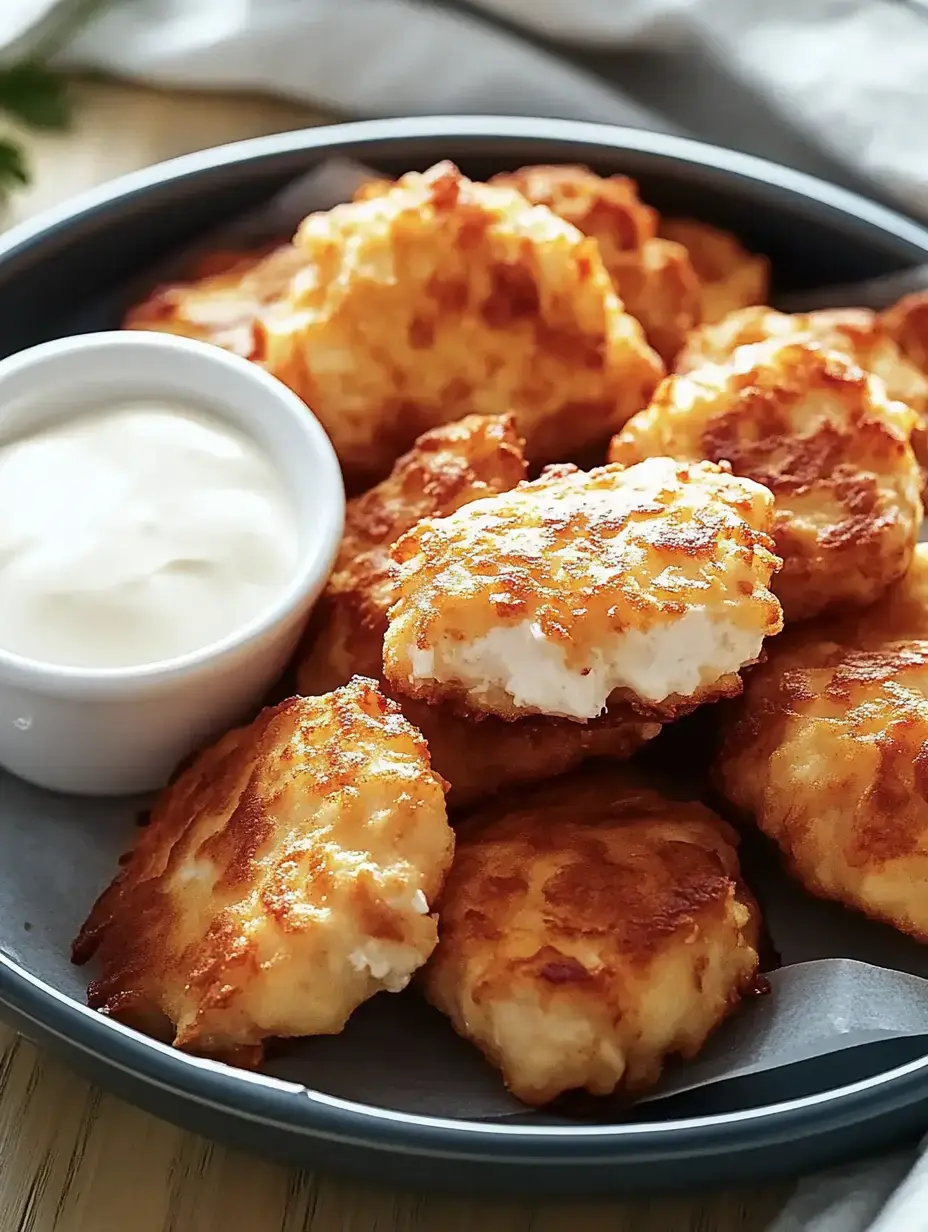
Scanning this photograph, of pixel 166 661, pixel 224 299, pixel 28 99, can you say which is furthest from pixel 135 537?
pixel 28 99

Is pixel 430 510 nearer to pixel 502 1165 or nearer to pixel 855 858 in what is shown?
pixel 855 858

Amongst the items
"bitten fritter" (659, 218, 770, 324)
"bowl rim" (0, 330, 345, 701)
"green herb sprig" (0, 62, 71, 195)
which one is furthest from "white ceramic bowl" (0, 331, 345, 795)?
"green herb sprig" (0, 62, 71, 195)

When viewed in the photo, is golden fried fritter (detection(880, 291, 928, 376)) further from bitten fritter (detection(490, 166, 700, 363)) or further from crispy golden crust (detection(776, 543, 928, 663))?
crispy golden crust (detection(776, 543, 928, 663))

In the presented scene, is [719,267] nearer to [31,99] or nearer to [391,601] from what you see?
[391,601]

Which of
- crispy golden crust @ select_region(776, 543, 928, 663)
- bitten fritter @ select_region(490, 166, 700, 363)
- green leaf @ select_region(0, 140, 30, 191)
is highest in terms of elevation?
green leaf @ select_region(0, 140, 30, 191)

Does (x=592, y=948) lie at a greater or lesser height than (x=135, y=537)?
lesser

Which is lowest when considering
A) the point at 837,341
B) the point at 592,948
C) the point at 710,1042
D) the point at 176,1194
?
the point at 176,1194
